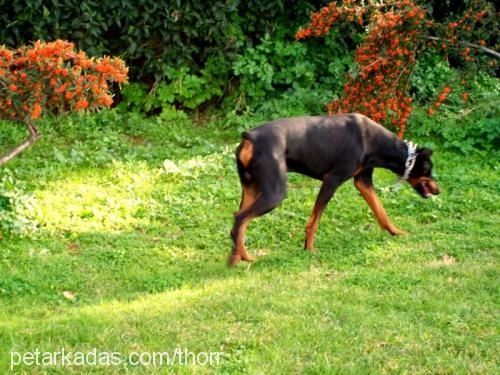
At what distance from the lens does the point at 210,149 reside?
10.1 meters

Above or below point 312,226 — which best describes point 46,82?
above

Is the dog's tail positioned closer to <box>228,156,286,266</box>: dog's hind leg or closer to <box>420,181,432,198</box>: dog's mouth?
<box>228,156,286,266</box>: dog's hind leg

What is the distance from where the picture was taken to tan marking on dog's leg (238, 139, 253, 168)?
248 inches

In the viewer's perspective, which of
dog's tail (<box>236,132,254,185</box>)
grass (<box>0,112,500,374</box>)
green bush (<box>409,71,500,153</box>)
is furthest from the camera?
green bush (<box>409,71,500,153</box>)

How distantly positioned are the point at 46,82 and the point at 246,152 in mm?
2026

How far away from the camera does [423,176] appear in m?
7.44

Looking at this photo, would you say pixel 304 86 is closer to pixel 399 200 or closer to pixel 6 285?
pixel 399 200

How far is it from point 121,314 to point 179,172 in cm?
385

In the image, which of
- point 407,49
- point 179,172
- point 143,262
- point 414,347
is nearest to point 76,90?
point 143,262

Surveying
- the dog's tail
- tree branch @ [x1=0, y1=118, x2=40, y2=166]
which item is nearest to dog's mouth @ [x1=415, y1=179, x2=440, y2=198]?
the dog's tail

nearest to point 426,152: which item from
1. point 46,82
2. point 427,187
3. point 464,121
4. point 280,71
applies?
point 427,187

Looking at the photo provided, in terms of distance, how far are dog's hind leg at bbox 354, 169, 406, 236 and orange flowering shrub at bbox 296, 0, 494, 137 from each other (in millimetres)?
2257

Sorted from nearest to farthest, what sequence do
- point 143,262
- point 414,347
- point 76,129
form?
1. point 414,347
2. point 143,262
3. point 76,129

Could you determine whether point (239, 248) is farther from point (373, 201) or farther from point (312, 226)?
point (373, 201)
